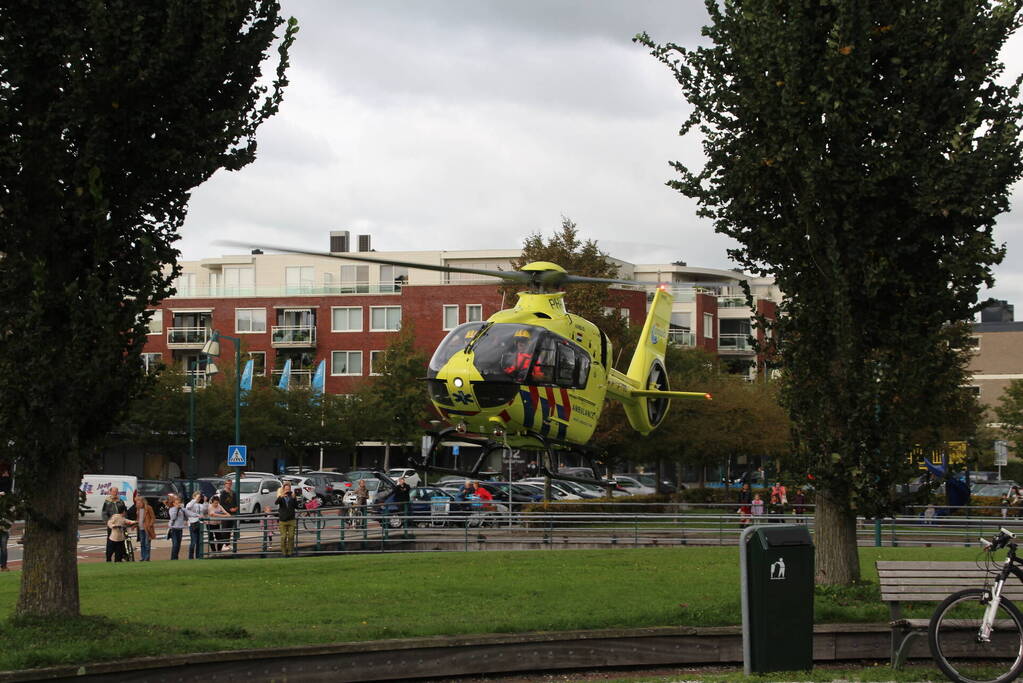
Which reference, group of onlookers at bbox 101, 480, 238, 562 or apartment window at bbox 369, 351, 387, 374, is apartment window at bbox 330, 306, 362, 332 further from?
group of onlookers at bbox 101, 480, 238, 562

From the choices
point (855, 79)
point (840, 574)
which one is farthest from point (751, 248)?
point (840, 574)

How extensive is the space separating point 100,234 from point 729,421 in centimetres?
3761

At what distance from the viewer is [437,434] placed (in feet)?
106

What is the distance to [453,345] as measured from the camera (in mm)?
30781

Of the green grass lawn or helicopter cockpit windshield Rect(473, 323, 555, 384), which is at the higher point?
helicopter cockpit windshield Rect(473, 323, 555, 384)

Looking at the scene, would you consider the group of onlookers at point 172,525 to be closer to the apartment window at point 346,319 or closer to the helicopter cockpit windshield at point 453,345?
the helicopter cockpit windshield at point 453,345

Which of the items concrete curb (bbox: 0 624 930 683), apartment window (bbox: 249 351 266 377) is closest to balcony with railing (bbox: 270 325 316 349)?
apartment window (bbox: 249 351 266 377)

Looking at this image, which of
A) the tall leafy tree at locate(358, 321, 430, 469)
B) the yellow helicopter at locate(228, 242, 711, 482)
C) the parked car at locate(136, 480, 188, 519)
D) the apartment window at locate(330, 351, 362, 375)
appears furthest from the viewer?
the apartment window at locate(330, 351, 362, 375)

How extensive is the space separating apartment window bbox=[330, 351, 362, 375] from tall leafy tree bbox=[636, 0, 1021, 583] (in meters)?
64.3

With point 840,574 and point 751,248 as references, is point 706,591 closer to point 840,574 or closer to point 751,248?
point 840,574

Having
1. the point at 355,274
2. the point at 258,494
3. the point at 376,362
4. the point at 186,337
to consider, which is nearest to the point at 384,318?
the point at 376,362

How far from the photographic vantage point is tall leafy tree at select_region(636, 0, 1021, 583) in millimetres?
14508

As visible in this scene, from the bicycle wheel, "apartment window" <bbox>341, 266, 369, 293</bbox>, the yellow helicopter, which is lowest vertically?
the bicycle wheel

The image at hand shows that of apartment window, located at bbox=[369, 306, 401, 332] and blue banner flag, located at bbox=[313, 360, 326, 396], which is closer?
blue banner flag, located at bbox=[313, 360, 326, 396]
